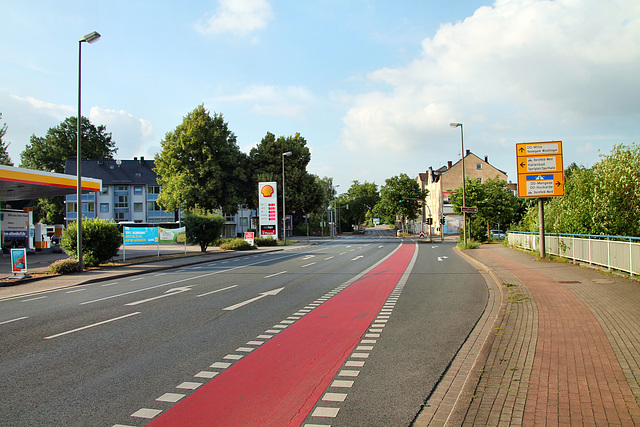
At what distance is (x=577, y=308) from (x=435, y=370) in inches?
191

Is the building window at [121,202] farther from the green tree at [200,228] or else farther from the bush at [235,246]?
the green tree at [200,228]

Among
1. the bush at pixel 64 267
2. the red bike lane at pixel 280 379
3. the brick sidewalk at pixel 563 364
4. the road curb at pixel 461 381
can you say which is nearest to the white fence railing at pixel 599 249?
the brick sidewalk at pixel 563 364

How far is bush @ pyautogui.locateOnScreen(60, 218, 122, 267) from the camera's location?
2033 cm

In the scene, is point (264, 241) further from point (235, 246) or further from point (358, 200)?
point (358, 200)

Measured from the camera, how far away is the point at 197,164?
50.6m

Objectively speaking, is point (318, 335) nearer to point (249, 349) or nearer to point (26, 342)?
point (249, 349)

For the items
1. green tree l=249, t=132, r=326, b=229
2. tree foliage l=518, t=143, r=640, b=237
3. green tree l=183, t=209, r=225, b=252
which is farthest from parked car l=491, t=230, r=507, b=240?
green tree l=183, t=209, r=225, b=252

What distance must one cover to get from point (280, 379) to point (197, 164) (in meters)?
47.9

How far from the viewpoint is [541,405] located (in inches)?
163

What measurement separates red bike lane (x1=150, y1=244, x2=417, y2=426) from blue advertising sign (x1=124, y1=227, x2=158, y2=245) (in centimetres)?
1940

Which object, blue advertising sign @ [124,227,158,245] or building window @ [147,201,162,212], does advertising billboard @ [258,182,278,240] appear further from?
building window @ [147,201,162,212]

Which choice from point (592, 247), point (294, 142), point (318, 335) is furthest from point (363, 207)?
point (318, 335)

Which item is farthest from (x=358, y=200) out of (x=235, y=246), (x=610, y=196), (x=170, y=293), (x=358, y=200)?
(x=170, y=293)

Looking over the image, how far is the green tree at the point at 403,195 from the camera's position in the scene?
3247 inches
